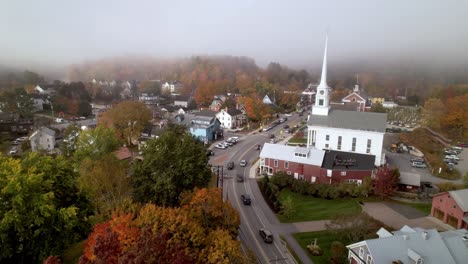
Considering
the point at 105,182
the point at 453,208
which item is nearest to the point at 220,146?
the point at 105,182

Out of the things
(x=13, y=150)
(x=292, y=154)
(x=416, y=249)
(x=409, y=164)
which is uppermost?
(x=292, y=154)

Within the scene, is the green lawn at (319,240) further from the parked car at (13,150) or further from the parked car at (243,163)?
the parked car at (13,150)

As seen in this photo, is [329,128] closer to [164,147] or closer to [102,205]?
[164,147]

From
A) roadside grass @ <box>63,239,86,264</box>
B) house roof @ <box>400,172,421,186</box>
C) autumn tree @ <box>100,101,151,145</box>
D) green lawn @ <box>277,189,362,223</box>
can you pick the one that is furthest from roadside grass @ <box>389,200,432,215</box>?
autumn tree @ <box>100,101,151,145</box>

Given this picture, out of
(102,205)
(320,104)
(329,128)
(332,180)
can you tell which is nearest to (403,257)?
(332,180)

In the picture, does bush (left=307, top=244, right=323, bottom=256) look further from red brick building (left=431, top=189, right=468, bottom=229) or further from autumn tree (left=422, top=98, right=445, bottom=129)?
autumn tree (left=422, top=98, right=445, bottom=129)

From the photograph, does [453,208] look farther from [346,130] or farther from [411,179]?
[346,130]
